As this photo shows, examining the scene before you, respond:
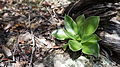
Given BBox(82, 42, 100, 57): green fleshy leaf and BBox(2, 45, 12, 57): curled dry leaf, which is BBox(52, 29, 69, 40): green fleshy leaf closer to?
BBox(82, 42, 100, 57): green fleshy leaf

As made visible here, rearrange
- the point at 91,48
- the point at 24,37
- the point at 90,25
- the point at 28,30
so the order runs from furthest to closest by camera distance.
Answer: the point at 28,30 → the point at 24,37 → the point at 90,25 → the point at 91,48

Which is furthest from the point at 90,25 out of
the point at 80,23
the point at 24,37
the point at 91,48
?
the point at 24,37

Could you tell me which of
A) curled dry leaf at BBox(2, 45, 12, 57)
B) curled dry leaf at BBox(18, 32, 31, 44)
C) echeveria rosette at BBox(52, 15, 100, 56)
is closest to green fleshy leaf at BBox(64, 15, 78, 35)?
echeveria rosette at BBox(52, 15, 100, 56)

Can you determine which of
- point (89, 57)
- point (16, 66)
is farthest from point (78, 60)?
point (16, 66)

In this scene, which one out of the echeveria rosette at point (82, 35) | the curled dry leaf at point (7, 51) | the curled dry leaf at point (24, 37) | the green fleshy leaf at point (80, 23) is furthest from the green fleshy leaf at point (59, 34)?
the curled dry leaf at point (7, 51)

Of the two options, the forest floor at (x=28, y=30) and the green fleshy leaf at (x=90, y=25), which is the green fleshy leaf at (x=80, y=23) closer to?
the green fleshy leaf at (x=90, y=25)

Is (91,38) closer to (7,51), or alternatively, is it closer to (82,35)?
(82,35)

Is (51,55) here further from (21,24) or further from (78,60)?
(21,24)
